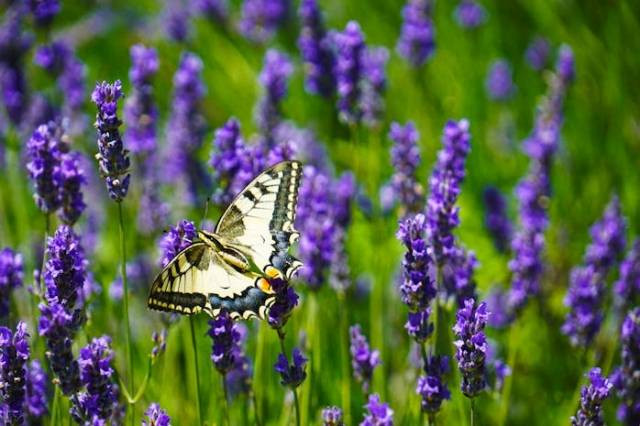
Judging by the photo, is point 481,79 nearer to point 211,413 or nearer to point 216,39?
point 216,39

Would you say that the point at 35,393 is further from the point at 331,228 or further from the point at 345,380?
the point at 331,228

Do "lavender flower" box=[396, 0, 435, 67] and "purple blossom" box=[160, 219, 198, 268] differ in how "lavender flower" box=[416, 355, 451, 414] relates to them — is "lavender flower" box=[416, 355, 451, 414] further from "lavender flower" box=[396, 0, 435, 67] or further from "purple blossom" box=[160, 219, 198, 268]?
"lavender flower" box=[396, 0, 435, 67]

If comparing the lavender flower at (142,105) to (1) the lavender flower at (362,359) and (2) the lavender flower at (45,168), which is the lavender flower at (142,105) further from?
(1) the lavender flower at (362,359)

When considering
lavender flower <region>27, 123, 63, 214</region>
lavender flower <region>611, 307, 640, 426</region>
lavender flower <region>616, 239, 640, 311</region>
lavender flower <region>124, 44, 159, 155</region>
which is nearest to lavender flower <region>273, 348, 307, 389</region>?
lavender flower <region>27, 123, 63, 214</region>

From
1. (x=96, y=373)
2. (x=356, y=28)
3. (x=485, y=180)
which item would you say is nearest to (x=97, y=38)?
(x=485, y=180)

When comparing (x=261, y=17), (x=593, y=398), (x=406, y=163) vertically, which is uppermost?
(x=261, y=17)

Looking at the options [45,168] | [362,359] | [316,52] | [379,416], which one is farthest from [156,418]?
[316,52]
